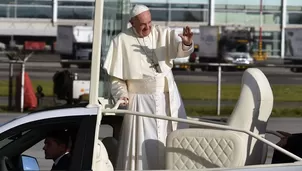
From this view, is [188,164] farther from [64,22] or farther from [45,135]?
[64,22]

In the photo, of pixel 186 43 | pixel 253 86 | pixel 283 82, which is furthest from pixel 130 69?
pixel 283 82

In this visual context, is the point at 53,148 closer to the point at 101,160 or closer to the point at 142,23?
the point at 101,160

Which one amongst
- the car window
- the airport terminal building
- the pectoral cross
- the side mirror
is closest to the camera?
the side mirror


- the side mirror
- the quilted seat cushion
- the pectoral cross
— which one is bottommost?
the side mirror

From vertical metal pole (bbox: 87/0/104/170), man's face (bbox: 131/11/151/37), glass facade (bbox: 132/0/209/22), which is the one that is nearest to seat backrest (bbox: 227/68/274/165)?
man's face (bbox: 131/11/151/37)

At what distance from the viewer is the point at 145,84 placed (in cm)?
538

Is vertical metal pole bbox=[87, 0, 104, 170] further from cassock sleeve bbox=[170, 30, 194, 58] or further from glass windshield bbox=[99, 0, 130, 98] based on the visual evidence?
cassock sleeve bbox=[170, 30, 194, 58]

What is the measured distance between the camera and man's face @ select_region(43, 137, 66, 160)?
4461 millimetres

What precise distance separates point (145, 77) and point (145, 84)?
51 mm

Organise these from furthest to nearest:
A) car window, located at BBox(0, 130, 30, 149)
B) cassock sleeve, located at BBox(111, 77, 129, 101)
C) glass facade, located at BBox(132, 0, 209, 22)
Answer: glass facade, located at BBox(132, 0, 209, 22), cassock sleeve, located at BBox(111, 77, 129, 101), car window, located at BBox(0, 130, 30, 149)

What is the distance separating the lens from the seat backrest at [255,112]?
485 centimetres

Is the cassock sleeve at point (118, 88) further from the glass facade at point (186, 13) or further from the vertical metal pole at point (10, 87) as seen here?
the glass facade at point (186, 13)

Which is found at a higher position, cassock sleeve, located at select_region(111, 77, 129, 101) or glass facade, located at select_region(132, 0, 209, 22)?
glass facade, located at select_region(132, 0, 209, 22)

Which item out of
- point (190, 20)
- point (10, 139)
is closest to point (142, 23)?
point (10, 139)
